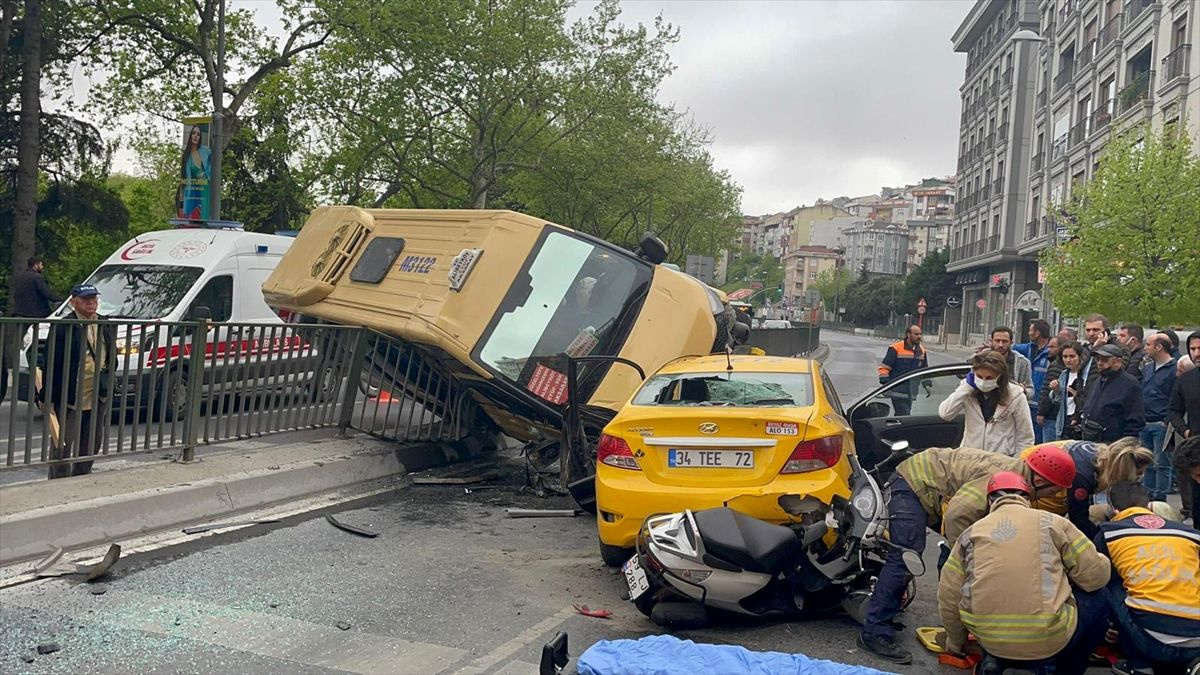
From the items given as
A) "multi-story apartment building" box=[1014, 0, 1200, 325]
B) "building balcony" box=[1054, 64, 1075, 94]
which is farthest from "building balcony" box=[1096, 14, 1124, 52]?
"building balcony" box=[1054, 64, 1075, 94]

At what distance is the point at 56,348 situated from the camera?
645cm

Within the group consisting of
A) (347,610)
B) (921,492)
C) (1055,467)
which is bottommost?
(347,610)

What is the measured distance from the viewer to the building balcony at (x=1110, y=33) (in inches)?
1550

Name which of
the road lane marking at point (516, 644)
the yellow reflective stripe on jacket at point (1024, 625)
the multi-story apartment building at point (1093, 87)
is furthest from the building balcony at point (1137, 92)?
the road lane marking at point (516, 644)

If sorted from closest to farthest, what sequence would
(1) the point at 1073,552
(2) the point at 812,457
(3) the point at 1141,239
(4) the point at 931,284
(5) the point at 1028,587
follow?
1. (5) the point at 1028,587
2. (1) the point at 1073,552
3. (2) the point at 812,457
4. (3) the point at 1141,239
5. (4) the point at 931,284

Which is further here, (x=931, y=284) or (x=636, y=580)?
(x=931, y=284)

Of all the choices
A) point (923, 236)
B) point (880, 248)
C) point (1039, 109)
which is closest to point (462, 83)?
point (1039, 109)

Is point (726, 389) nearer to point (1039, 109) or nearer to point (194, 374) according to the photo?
point (194, 374)

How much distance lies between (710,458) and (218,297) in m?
8.60

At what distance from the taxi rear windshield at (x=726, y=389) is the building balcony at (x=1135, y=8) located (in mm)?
35372

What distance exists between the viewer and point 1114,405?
8.28 meters

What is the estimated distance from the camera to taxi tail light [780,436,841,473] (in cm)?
578

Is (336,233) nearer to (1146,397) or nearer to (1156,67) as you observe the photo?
(1146,397)

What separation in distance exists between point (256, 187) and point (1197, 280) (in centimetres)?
2465
